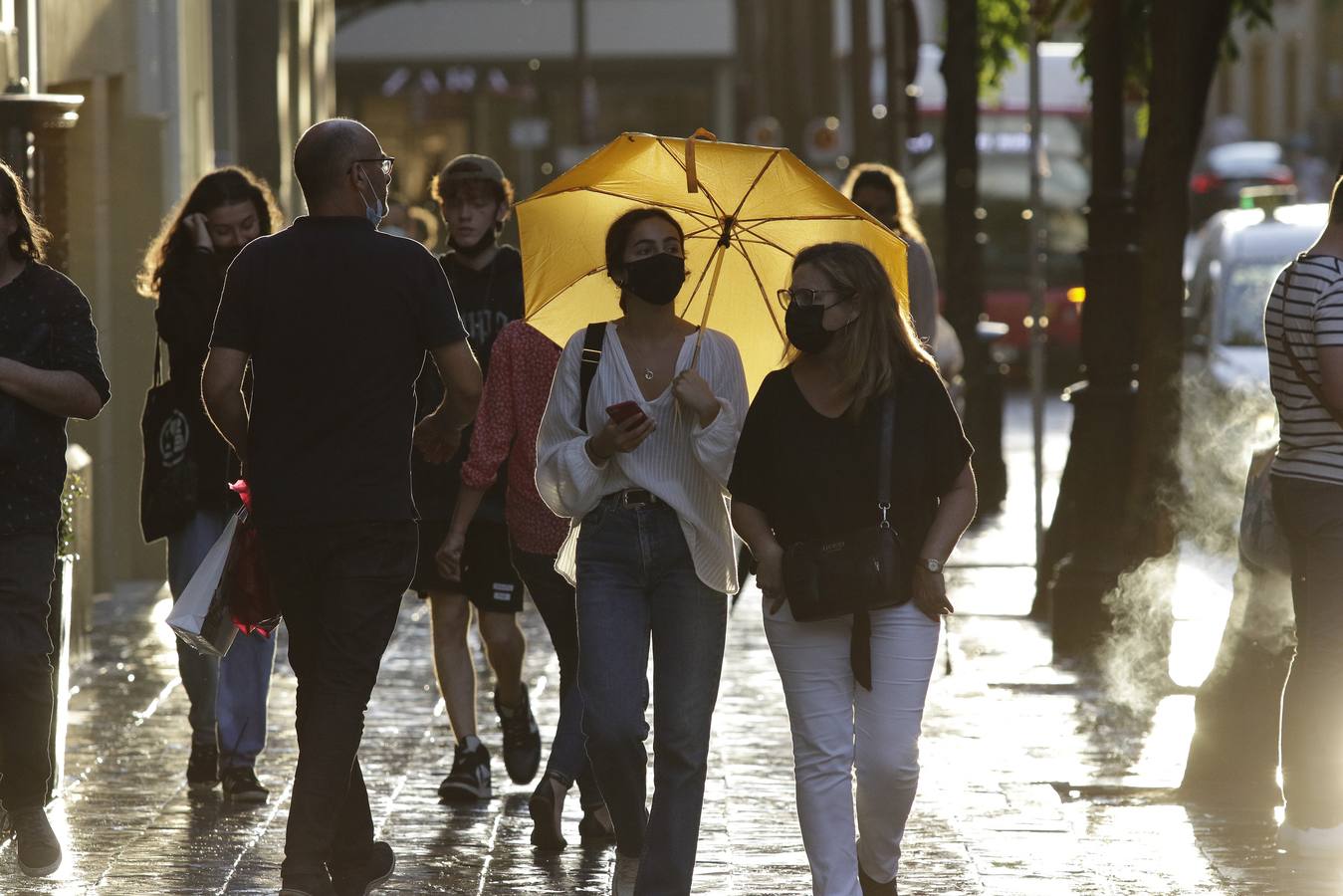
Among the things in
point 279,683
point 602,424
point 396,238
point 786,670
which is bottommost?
point 279,683

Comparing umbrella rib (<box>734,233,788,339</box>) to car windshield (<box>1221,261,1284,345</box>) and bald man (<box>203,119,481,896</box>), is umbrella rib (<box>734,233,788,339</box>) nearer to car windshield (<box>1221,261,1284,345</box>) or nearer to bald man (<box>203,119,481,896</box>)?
bald man (<box>203,119,481,896</box>)

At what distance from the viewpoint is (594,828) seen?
7332 millimetres

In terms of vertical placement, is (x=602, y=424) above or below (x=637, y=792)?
above

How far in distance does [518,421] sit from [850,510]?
5.48 feet

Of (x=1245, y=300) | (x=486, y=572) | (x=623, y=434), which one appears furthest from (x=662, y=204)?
(x=1245, y=300)

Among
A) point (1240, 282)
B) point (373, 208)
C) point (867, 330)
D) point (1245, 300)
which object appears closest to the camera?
point (867, 330)

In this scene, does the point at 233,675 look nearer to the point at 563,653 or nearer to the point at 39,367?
the point at 563,653

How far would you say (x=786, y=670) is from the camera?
19.7 ft

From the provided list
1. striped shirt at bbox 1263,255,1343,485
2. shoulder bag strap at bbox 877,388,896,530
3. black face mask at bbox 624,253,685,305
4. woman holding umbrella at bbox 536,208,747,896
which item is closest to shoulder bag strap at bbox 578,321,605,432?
woman holding umbrella at bbox 536,208,747,896

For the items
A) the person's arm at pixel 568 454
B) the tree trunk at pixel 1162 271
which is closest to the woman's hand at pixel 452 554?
the person's arm at pixel 568 454

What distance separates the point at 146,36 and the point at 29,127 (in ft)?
20.3

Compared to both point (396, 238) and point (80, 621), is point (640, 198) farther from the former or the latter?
point (80, 621)

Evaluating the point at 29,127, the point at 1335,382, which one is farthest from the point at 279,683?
the point at 1335,382

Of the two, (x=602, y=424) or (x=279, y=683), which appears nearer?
(x=602, y=424)
